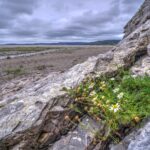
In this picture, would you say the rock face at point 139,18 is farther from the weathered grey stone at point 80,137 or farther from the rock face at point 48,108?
the weathered grey stone at point 80,137

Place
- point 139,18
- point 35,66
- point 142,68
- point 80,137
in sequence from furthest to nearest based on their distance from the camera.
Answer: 1. point 35,66
2. point 139,18
3. point 142,68
4. point 80,137

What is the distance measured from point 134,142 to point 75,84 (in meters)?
2.86

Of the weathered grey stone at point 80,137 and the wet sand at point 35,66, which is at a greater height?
the weathered grey stone at point 80,137

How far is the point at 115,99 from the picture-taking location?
21.4 ft

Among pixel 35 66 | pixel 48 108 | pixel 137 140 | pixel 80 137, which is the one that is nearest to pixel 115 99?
pixel 80 137

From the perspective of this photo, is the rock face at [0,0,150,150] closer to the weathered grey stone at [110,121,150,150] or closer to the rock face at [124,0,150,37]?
the weathered grey stone at [110,121,150,150]

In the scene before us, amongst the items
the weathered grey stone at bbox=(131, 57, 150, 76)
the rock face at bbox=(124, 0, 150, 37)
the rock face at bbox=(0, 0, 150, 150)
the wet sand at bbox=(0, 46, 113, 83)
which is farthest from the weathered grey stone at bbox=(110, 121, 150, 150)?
the wet sand at bbox=(0, 46, 113, 83)

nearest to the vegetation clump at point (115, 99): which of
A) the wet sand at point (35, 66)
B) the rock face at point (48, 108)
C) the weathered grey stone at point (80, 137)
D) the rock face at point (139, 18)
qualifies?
the weathered grey stone at point (80, 137)

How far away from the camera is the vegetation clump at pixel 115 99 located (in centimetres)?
577

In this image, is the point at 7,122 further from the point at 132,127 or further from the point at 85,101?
the point at 132,127

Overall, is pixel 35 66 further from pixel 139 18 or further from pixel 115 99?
pixel 115 99

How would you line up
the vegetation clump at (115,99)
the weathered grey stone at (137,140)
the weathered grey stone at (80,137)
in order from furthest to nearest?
1. the weathered grey stone at (80,137)
2. the vegetation clump at (115,99)
3. the weathered grey stone at (137,140)

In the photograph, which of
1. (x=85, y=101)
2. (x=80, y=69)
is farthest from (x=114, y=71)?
(x=85, y=101)

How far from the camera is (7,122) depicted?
6.47 metres
